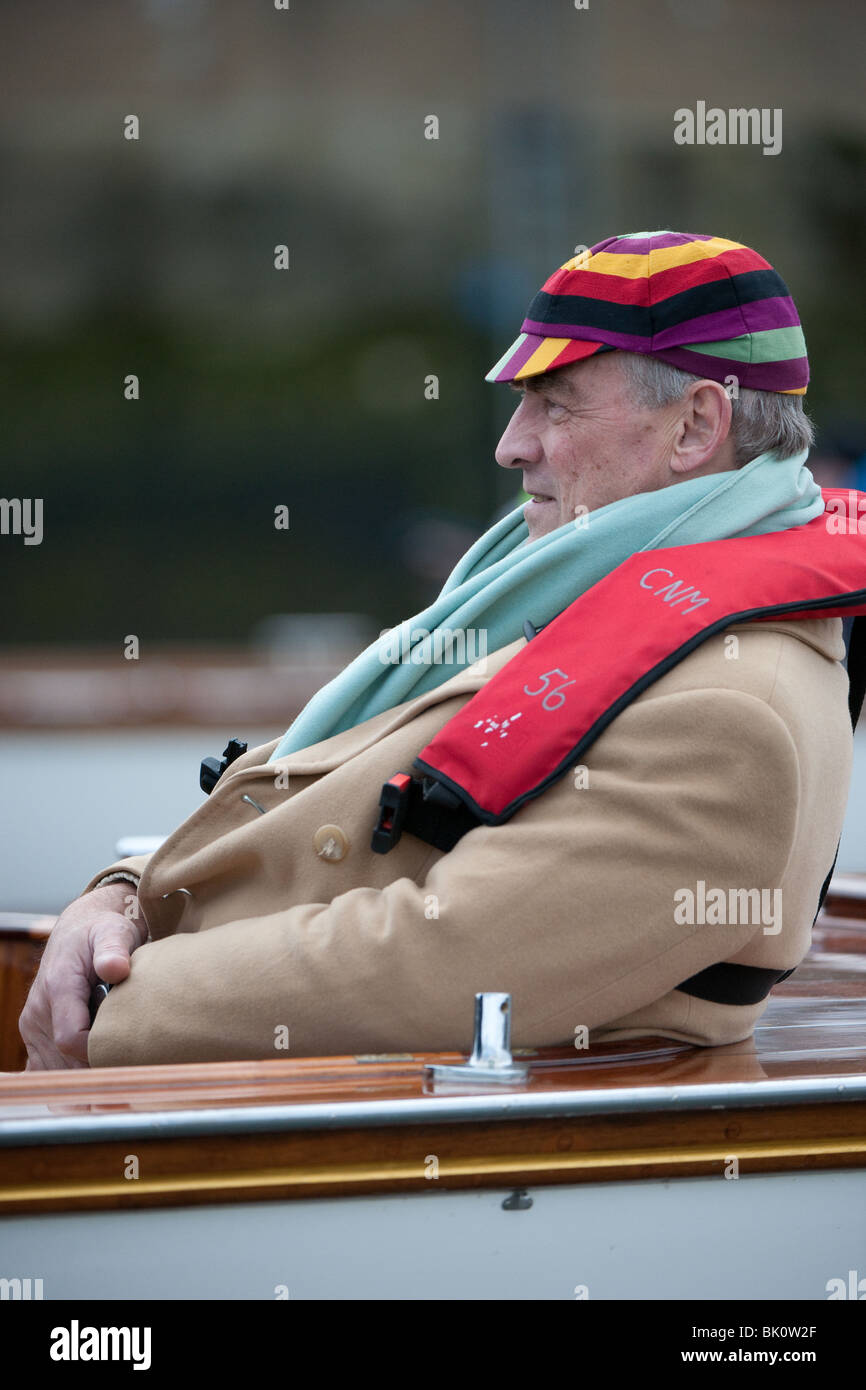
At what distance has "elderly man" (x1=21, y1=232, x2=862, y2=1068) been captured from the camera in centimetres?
157

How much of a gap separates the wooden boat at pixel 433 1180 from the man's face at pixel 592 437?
66 cm

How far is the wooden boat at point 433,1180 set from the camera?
142 cm

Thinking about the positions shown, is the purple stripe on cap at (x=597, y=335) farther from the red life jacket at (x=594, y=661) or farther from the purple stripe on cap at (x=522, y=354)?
the red life jacket at (x=594, y=661)

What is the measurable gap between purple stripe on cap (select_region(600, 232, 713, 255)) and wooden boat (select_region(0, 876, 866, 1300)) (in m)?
0.90

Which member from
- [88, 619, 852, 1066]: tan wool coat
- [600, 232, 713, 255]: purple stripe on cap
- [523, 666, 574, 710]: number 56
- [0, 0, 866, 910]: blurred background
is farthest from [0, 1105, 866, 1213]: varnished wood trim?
[0, 0, 866, 910]: blurred background

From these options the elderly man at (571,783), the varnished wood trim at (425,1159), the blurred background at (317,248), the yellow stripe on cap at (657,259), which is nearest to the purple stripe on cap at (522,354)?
the elderly man at (571,783)

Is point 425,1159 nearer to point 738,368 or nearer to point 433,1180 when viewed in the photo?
point 433,1180

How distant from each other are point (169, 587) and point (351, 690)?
16.4ft

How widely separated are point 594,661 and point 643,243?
0.56 meters

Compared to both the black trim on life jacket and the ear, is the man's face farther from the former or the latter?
the black trim on life jacket

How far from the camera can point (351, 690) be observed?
6.38ft

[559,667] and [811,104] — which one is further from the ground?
[811,104]
